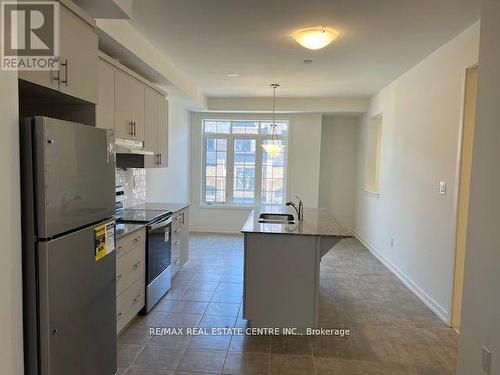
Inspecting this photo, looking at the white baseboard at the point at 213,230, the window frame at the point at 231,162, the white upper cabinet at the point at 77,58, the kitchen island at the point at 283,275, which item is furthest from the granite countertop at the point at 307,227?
the white baseboard at the point at 213,230

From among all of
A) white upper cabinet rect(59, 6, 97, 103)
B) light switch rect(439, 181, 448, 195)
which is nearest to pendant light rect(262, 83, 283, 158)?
light switch rect(439, 181, 448, 195)

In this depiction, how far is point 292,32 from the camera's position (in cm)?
319

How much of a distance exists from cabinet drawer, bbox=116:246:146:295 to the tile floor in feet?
1.46

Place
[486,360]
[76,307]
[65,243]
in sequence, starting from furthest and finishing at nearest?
[486,360] → [76,307] → [65,243]

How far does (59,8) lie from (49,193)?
1020 mm

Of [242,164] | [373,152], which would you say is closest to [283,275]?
[373,152]

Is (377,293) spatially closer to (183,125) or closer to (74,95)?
(74,95)

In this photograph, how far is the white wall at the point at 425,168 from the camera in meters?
3.24

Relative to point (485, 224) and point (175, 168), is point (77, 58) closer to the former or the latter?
point (485, 224)

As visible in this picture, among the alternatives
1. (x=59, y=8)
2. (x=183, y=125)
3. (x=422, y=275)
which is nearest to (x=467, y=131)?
(x=422, y=275)

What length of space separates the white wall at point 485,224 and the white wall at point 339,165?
198 inches

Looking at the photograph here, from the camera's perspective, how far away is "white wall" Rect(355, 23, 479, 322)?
3.24 meters

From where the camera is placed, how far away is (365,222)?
6.35 meters

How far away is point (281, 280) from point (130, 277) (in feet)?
4.24
